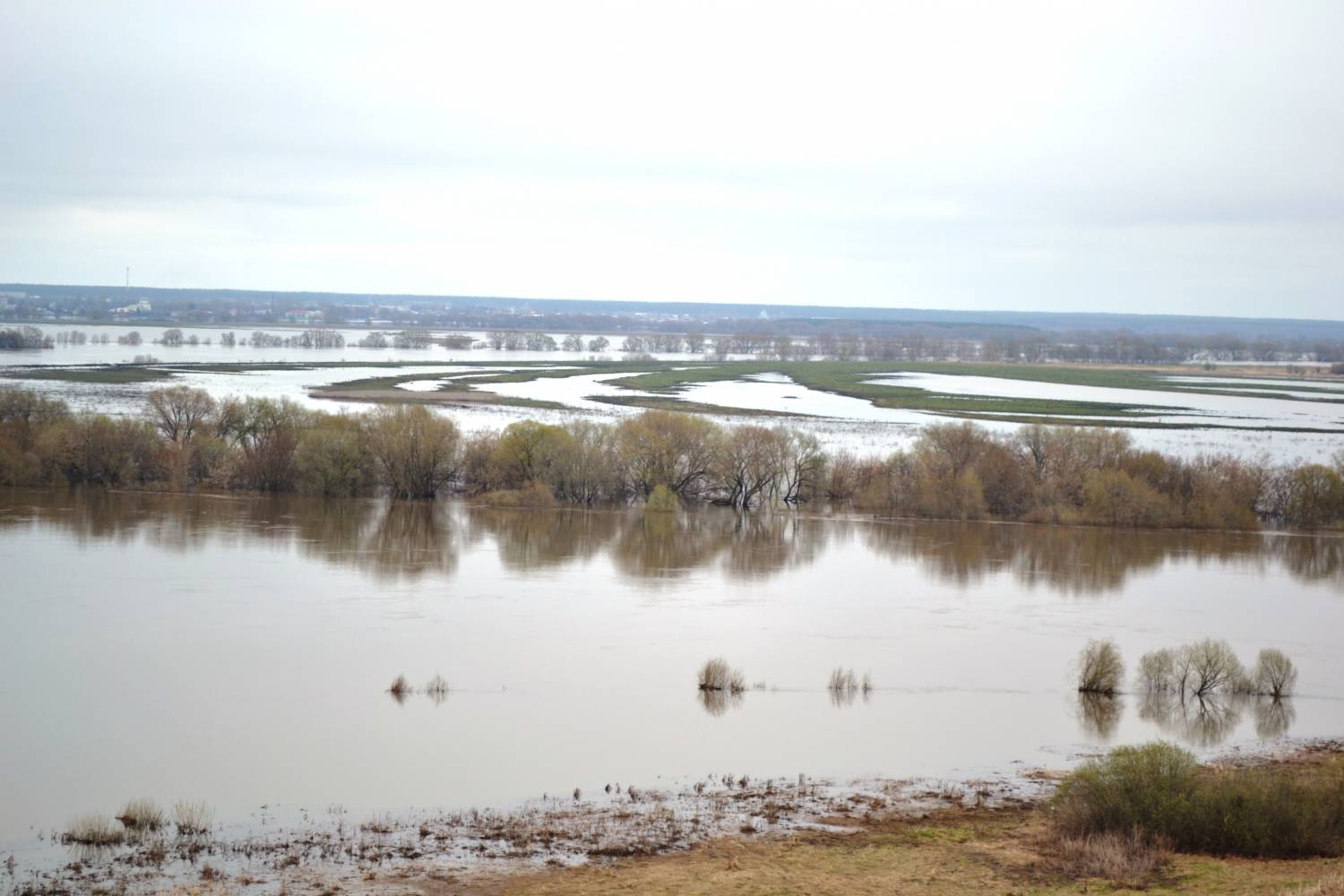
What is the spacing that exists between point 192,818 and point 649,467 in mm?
24384

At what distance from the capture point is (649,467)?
115ft

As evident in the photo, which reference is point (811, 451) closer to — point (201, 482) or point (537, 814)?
point (201, 482)

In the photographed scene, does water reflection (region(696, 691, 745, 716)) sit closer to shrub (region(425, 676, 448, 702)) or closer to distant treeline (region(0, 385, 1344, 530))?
shrub (region(425, 676, 448, 702))

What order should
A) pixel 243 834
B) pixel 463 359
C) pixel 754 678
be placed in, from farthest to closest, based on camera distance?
1. pixel 463 359
2. pixel 754 678
3. pixel 243 834

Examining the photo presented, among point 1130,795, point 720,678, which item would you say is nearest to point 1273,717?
point 1130,795

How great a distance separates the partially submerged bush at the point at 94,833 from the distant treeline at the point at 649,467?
74.9ft

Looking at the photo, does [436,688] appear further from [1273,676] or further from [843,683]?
[1273,676]

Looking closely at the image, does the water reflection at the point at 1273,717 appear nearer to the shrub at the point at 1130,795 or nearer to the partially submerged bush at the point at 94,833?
the shrub at the point at 1130,795

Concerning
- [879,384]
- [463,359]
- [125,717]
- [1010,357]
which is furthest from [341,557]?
[1010,357]

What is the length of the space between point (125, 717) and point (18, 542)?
513 inches

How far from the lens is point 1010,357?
101188mm

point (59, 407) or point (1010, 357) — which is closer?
point (59, 407)

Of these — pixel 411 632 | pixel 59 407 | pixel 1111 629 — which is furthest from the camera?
pixel 59 407

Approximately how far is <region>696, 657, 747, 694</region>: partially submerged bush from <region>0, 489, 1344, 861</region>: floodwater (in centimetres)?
17
